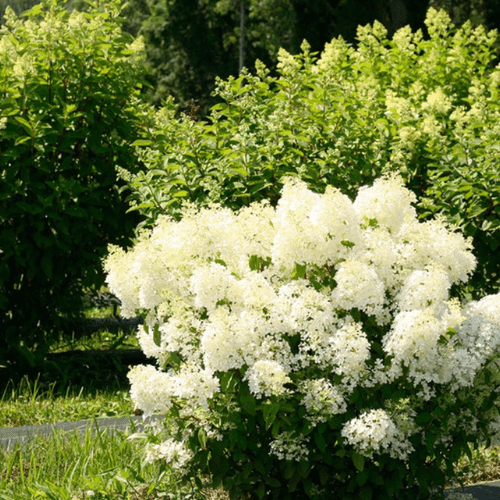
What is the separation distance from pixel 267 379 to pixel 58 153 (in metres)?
3.41

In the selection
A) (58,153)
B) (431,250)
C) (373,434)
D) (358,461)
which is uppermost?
(58,153)

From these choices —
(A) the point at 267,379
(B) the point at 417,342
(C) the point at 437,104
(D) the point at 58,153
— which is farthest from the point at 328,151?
(A) the point at 267,379

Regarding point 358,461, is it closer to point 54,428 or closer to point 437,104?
point 54,428

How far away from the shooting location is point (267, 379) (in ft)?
9.61

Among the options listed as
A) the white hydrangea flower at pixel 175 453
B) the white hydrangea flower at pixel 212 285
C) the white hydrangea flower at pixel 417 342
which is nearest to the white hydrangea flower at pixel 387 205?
the white hydrangea flower at pixel 417 342

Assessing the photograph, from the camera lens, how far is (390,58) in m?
6.75

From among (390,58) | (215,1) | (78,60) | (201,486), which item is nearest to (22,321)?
(78,60)

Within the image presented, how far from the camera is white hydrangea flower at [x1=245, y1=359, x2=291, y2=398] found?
2.92m

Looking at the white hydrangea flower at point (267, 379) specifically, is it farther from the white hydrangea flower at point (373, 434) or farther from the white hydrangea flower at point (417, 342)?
the white hydrangea flower at point (417, 342)

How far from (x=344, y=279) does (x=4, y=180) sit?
324cm

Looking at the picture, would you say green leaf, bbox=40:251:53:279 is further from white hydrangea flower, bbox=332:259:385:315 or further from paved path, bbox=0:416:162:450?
white hydrangea flower, bbox=332:259:385:315

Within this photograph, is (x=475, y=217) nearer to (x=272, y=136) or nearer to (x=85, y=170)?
(x=272, y=136)

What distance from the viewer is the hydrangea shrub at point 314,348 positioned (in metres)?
3.03

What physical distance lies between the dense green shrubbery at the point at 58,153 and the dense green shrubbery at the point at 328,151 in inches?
16.7
